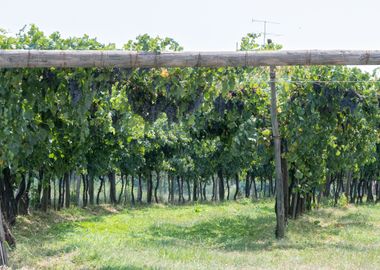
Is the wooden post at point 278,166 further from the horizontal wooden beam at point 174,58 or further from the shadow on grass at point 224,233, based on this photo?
the horizontal wooden beam at point 174,58

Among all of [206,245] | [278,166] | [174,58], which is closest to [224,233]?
[206,245]

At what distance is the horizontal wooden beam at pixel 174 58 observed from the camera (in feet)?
25.9

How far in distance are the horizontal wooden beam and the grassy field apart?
299 cm

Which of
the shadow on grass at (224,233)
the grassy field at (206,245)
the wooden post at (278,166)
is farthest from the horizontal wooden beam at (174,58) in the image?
the shadow on grass at (224,233)

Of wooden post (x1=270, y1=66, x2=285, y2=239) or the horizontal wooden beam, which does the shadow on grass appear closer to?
wooden post (x1=270, y1=66, x2=285, y2=239)

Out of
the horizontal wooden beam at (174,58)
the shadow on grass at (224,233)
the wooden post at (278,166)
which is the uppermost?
the horizontal wooden beam at (174,58)

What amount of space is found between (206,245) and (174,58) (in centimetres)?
680

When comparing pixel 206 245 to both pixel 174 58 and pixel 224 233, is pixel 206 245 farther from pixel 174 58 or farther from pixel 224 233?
pixel 174 58

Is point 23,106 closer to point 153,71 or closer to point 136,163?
point 153,71

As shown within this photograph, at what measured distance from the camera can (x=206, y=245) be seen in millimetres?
13695

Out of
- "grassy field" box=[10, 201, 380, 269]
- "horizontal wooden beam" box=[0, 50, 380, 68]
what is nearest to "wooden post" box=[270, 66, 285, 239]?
"grassy field" box=[10, 201, 380, 269]

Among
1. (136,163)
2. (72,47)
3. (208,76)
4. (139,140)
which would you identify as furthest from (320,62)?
(136,163)

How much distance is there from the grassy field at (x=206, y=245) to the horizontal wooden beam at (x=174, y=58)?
118 inches

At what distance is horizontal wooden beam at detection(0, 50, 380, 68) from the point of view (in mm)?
7906
